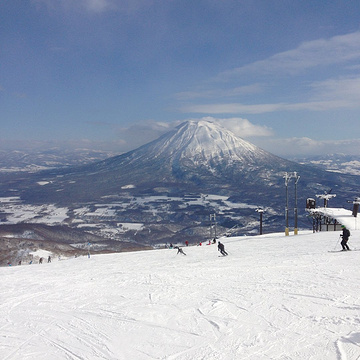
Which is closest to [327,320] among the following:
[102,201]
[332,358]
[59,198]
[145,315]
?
[332,358]

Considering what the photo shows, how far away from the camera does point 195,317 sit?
877cm

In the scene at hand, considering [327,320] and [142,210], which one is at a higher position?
[327,320]

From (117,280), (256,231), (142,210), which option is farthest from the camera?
(142,210)

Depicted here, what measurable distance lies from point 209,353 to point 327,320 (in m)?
3.09

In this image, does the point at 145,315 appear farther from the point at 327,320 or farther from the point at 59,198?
the point at 59,198

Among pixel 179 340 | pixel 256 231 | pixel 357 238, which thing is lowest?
pixel 256 231

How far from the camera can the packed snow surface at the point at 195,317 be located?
690 centimetres

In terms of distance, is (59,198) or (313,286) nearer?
(313,286)

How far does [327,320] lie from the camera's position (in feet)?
25.3

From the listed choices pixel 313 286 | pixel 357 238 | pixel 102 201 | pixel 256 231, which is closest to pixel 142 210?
pixel 102 201

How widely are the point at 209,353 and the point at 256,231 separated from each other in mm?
107576

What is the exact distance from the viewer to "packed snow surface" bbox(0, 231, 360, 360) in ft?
22.6

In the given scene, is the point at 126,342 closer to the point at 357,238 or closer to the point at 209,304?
the point at 209,304

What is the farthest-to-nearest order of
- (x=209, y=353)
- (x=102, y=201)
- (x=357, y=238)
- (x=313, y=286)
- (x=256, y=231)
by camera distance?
(x=102, y=201)
(x=256, y=231)
(x=357, y=238)
(x=313, y=286)
(x=209, y=353)
